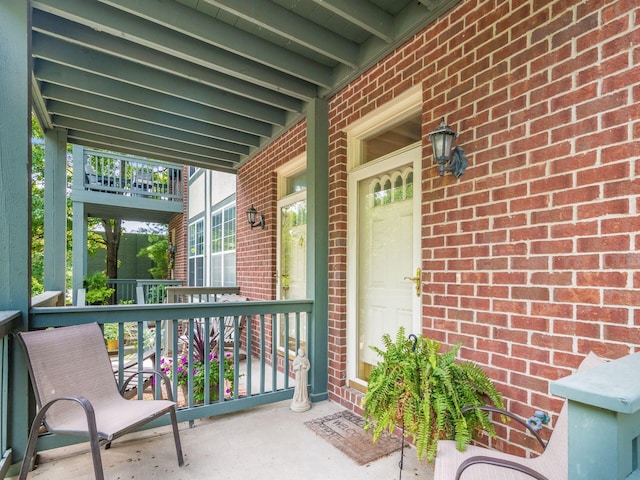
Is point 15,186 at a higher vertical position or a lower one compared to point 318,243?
higher

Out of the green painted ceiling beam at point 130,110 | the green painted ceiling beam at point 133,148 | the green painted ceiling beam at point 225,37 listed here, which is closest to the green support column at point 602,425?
the green painted ceiling beam at point 225,37

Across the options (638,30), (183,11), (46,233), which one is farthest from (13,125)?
(638,30)

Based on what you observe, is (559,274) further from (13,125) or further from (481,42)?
(13,125)

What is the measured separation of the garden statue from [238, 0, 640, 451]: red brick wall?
124 cm

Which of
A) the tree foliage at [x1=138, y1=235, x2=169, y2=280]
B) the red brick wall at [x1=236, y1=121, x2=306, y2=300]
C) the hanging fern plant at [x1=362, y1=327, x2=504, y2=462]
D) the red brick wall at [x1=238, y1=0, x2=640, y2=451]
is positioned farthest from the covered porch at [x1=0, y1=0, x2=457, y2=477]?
Result: the tree foliage at [x1=138, y1=235, x2=169, y2=280]

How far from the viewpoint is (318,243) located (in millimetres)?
3322

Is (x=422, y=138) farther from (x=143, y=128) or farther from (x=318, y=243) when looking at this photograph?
(x=143, y=128)

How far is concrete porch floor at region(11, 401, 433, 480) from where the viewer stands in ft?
6.86

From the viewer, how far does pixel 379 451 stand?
7.59 feet

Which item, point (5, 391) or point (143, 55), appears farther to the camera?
point (143, 55)

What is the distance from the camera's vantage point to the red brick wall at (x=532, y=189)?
1.51m

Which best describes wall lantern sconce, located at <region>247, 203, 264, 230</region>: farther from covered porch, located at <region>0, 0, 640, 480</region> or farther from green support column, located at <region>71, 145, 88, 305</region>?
green support column, located at <region>71, 145, 88, 305</region>

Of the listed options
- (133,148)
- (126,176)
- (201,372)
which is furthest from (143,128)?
(126,176)

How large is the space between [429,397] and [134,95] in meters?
3.57
